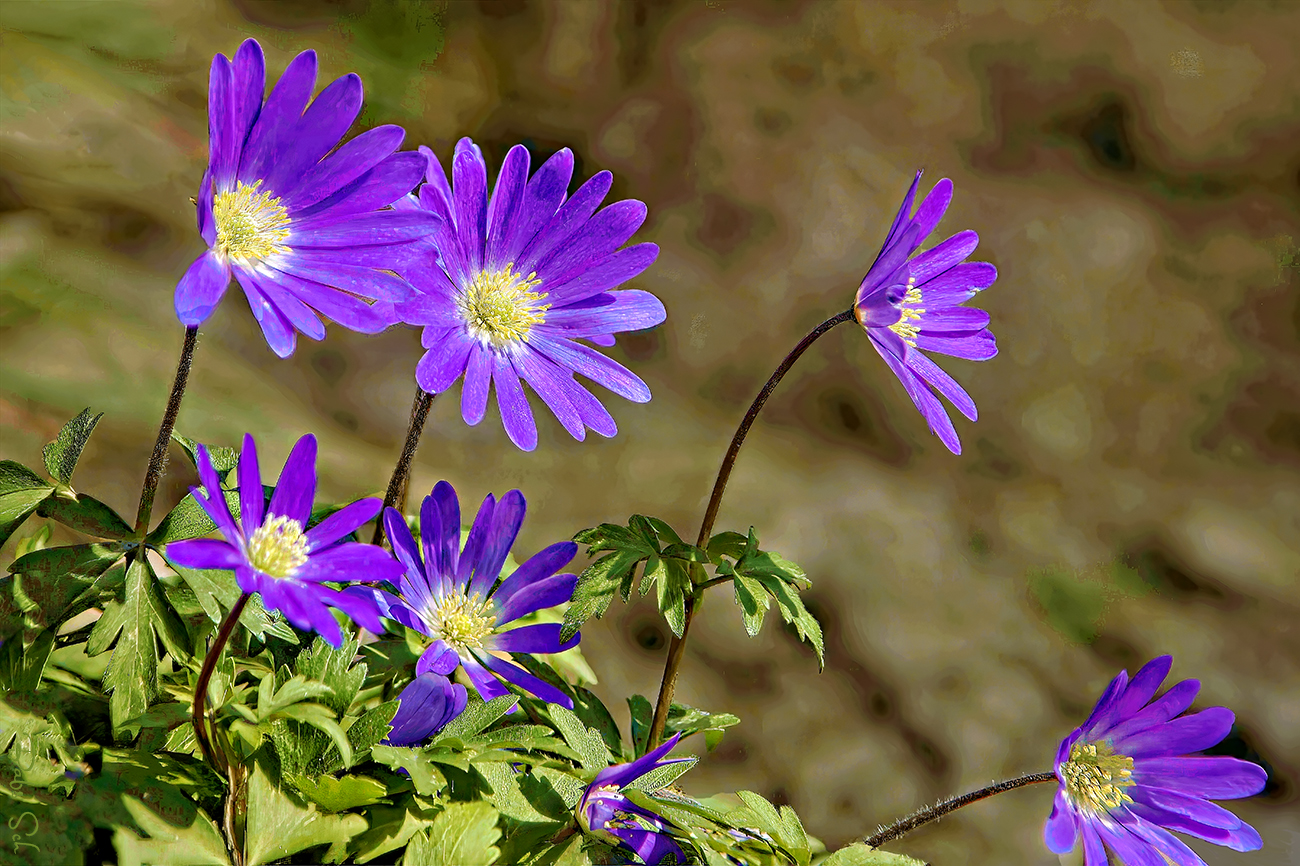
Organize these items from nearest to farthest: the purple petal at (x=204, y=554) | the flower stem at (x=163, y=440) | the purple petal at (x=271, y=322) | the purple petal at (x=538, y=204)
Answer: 1. the purple petal at (x=204, y=554)
2. the purple petal at (x=271, y=322)
3. the flower stem at (x=163, y=440)
4. the purple petal at (x=538, y=204)

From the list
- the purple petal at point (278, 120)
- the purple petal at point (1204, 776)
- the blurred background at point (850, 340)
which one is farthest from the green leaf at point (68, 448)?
the blurred background at point (850, 340)

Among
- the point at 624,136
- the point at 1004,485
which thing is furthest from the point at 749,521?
the point at 624,136

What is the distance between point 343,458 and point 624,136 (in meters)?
1.56

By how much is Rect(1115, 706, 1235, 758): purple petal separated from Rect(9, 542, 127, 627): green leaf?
4.56 feet

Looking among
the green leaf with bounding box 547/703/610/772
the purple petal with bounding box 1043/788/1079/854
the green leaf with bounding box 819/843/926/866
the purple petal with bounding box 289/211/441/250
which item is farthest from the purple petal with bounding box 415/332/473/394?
the purple petal with bounding box 1043/788/1079/854

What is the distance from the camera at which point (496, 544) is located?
1.55 m

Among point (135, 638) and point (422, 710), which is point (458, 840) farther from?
point (135, 638)

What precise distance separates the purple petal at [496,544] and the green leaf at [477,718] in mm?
272

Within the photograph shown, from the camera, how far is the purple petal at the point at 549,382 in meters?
1.33

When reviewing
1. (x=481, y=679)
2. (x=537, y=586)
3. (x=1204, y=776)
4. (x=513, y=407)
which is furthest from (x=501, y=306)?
(x=1204, y=776)

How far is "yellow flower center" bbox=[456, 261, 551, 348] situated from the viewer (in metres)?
1.38

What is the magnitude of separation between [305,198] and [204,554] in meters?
0.51

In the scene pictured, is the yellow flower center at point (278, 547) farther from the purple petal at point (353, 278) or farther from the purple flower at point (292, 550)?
the purple petal at point (353, 278)

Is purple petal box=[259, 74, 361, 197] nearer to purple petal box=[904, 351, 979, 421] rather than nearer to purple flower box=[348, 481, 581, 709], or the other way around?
purple flower box=[348, 481, 581, 709]
